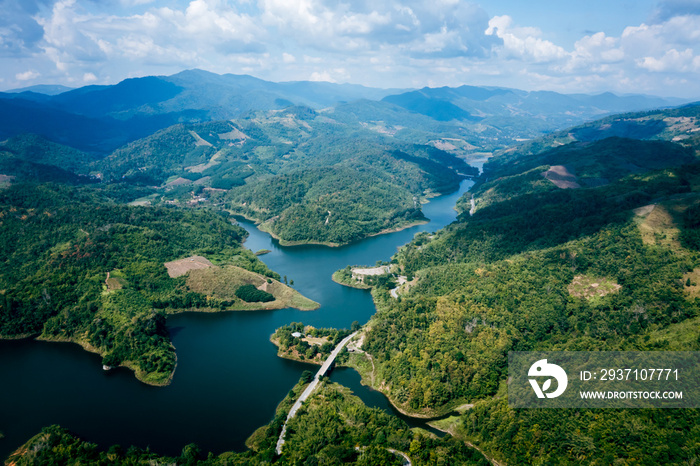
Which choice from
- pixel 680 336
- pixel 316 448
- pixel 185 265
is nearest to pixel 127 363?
pixel 185 265

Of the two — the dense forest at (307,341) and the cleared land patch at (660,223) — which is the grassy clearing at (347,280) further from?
the cleared land patch at (660,223)

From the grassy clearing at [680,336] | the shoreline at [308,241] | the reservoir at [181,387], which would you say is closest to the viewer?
the grassy clearing at [680,336]

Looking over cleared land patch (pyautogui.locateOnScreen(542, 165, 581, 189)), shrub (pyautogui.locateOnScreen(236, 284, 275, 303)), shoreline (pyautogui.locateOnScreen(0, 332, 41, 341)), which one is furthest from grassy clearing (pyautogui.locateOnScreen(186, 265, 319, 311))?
cleared land patch (pyautogui.locateOnScreen(542, 165, 581, 189))

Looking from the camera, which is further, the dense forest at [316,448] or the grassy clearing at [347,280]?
the grassy clearing at [347,280]

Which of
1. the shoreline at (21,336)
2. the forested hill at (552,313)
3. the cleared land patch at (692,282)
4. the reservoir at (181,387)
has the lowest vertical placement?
the shoreline at (21,336)

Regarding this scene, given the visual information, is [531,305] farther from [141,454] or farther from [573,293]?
[141,454]

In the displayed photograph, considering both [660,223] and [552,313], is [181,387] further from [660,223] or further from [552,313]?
[660,223]

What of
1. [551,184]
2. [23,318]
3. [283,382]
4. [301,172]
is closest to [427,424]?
[283,382]

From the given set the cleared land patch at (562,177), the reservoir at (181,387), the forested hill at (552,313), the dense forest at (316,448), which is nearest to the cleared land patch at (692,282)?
the forested hill at (552,313)
